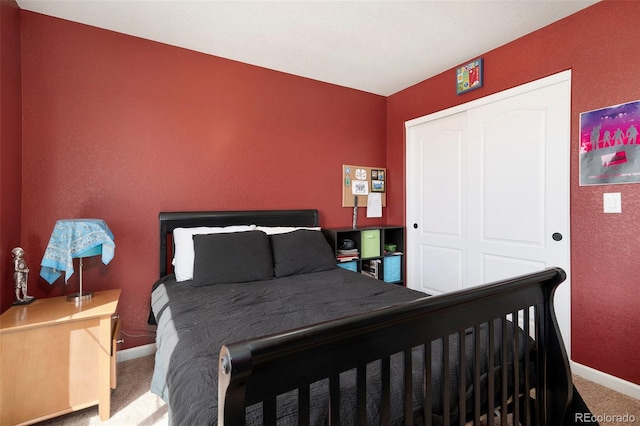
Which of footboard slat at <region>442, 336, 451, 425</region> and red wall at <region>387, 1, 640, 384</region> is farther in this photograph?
red wall at <region>387, 1, 640, 384</region>

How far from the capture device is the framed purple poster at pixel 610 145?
1862 millimetres

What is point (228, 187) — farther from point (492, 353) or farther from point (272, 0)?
point (492, 353)

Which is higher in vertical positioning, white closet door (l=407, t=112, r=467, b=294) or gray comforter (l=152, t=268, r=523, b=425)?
white closet door (l=407, t=112, r=467, b=294)

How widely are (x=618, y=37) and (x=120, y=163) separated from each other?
3477 mm

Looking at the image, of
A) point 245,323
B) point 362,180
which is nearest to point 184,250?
point 245,323

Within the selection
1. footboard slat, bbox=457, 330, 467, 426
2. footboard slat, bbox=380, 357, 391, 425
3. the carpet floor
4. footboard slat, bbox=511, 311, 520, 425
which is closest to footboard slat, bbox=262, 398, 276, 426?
footboard slat, bbox=380, 357, 391, 425

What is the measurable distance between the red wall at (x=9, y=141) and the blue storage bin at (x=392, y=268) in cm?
301

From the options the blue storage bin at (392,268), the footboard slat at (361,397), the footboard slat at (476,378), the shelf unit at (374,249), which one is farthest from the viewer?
the blue storage bin at (392,268)

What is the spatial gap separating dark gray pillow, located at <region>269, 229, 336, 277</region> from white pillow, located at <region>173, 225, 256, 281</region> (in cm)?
45

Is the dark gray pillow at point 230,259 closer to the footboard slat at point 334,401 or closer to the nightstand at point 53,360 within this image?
the nightstand at point 53,360

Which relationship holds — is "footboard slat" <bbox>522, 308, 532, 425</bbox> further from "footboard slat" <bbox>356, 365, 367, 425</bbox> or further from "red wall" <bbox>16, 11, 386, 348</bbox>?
"red wall" <bbox>16, 11, 386, 348</bbox>

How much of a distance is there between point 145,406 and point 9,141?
1785 mm

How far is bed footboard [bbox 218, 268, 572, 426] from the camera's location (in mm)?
645

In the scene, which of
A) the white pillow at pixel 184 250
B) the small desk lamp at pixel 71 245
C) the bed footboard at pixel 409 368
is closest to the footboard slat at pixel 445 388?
the bed footboard at pixel 409 368
